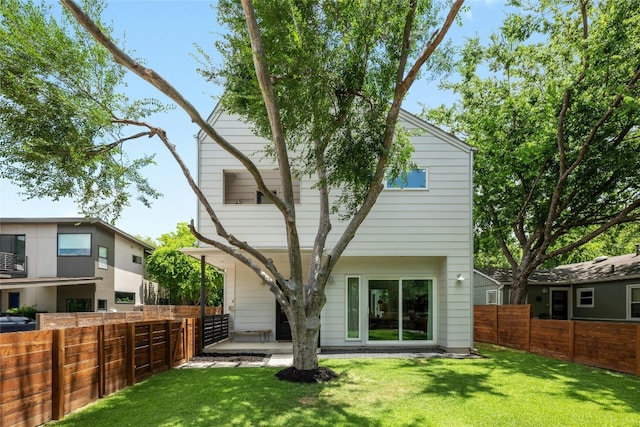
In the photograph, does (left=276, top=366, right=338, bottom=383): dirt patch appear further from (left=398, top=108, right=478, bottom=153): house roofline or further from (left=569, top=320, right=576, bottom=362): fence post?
(left=398, top=108, right=478, bottom=153): house roofline

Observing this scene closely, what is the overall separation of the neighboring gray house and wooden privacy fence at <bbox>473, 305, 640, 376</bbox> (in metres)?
4.65

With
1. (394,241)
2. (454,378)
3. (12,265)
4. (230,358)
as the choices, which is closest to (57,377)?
(230,358)

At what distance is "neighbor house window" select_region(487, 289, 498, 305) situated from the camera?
68.7ft

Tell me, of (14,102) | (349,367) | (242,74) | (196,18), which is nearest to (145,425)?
(349,367)

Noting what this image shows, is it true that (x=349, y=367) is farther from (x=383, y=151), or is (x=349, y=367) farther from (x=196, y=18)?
(x=196, y=18)

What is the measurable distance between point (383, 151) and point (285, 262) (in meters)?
6.22

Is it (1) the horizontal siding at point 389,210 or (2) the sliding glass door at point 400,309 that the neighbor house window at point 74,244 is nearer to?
(1) the horizontal siding at point 389,210

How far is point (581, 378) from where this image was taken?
9.05 m

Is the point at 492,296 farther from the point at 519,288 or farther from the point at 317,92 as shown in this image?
the point at 317,92

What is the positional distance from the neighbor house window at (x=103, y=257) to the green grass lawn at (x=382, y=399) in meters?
15.5

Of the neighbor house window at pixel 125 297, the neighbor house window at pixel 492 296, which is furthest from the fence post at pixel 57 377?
the neighbor house window at pixel 125 297

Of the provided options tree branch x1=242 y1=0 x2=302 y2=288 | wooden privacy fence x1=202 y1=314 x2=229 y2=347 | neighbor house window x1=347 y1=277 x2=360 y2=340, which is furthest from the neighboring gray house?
tree branch x1=242 y1=0 x2=302 y2=288

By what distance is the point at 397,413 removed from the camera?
640 centimetres

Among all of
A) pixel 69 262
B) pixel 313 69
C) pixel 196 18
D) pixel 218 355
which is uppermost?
pixel 196 18
